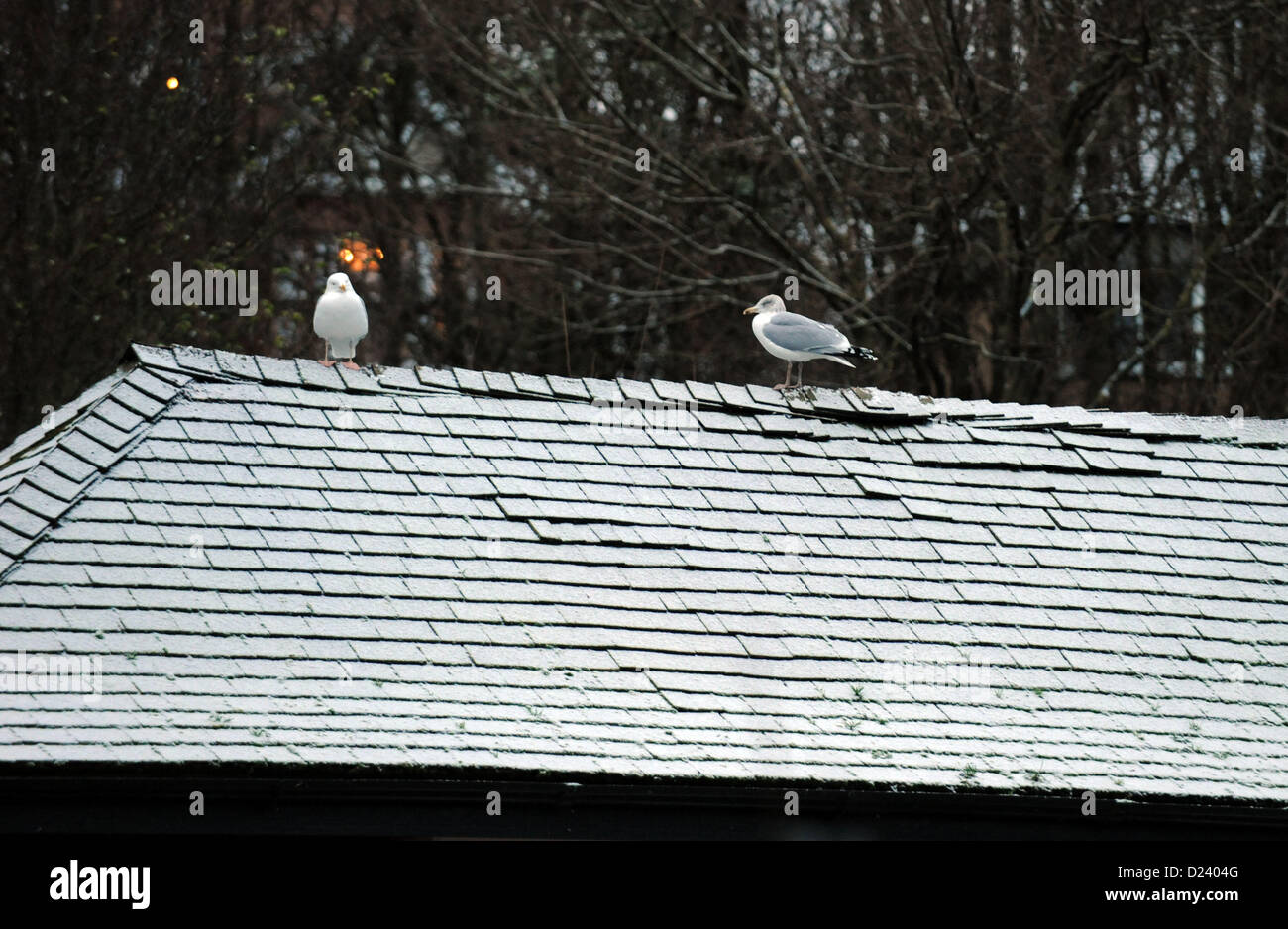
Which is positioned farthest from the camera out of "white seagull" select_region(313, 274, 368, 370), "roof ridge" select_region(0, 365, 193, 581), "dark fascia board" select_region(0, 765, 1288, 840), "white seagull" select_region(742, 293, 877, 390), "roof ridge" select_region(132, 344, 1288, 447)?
"white seagull" select_region(742, 293, 877, 390)

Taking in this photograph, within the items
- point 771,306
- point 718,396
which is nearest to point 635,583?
point 718,396

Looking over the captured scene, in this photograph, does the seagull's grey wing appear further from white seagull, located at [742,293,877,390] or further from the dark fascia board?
the dark fascia board

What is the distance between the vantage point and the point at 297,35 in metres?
25.3

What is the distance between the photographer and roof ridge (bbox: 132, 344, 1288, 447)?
983cm

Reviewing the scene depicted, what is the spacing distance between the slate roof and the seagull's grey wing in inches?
12.1

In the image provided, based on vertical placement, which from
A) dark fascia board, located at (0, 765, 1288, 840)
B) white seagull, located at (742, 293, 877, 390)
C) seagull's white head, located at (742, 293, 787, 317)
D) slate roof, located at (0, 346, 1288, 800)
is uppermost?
seagull's white head, located at (742, 293, 787, 317)

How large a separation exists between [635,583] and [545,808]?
5.19ft

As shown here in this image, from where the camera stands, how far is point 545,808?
771cm

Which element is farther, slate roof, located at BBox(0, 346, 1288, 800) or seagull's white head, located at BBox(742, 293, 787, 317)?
seagull's white head, located at BBox(742, 293, 787, 317)

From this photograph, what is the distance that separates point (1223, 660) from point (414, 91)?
22.6m

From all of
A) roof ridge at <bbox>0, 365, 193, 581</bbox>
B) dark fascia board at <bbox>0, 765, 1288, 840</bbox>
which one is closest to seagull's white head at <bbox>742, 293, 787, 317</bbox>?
roof ridge at <bbox>0, 365, 193, 581</bbox>
